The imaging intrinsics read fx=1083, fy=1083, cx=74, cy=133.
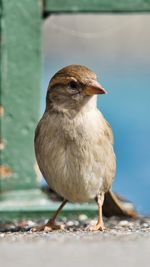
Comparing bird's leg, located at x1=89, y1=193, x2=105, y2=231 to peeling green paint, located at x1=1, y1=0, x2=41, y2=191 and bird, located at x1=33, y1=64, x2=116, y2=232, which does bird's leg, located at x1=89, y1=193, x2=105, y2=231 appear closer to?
bird, located at x1=33, y1=64, x2=116, y2=232

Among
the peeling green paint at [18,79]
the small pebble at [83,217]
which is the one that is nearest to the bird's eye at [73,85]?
the peeling green paint at [18,79]

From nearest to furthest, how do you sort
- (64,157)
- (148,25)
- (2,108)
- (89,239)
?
(89,239) → (64,157) → (2,108) → (148,25)

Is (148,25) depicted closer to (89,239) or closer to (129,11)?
(129,11)

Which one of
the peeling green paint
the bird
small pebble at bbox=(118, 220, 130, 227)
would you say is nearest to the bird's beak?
the bird

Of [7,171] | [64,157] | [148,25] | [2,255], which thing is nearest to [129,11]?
[7,171]

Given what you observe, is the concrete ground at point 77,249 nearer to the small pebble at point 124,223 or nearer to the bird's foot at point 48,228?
the bird's foot at point 48,228

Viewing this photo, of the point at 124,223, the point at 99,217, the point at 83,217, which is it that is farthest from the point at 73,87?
the point at 83,217

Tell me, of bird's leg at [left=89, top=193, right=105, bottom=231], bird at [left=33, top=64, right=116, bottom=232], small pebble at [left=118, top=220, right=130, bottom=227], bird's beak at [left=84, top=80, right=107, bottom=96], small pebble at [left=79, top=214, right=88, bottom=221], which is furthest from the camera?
small pebble at [left=79, top=214, right=88, bottom=221]
